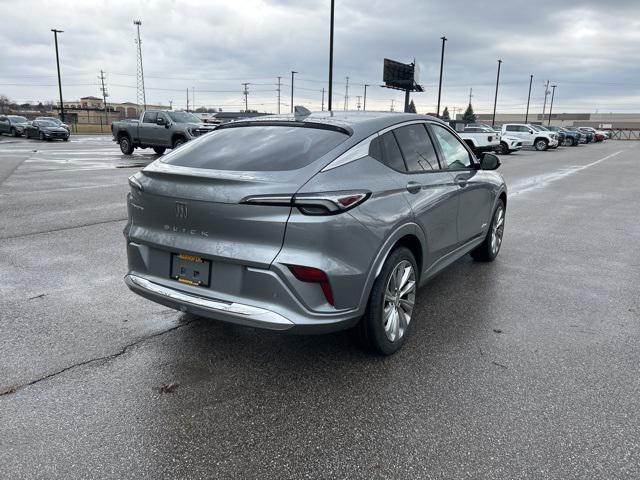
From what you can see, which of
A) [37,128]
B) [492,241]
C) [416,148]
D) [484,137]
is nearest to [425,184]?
[416,148]

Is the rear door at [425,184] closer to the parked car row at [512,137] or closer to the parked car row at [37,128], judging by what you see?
the parked car row at [512,137]

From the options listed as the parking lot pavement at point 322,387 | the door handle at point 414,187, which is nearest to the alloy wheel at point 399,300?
the parking lot pavement at point 322,387

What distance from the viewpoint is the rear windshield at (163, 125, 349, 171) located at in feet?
10.5

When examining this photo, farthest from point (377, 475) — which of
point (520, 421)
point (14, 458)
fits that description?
point (14, 458)

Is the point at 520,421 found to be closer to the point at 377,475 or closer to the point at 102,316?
the point at 377,475

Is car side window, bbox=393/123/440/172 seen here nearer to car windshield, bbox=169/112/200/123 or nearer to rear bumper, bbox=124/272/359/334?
rear bumper, bbox=124/272/359/334

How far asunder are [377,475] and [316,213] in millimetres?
1386

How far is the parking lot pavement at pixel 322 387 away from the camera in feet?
8.24

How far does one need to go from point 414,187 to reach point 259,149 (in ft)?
3.82

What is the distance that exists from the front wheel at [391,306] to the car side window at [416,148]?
0.76m

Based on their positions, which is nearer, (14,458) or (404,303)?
(14,458)

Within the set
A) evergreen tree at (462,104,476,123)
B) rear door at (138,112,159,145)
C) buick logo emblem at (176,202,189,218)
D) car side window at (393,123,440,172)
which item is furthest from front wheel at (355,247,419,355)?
evergreen tree at (462,104,476,123)

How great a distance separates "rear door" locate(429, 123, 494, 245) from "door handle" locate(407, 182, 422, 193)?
33.4 inches

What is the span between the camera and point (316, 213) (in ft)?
9.46
